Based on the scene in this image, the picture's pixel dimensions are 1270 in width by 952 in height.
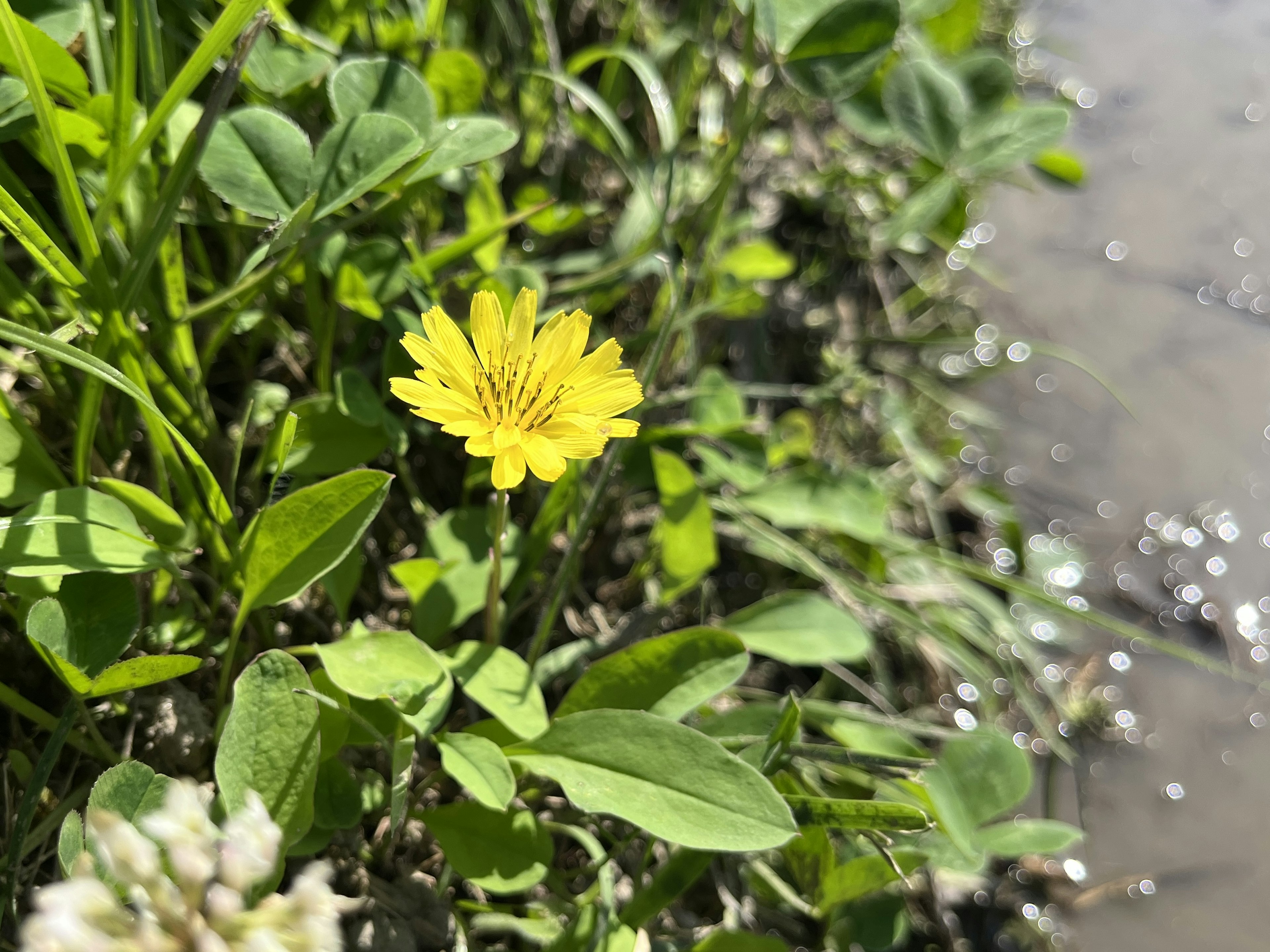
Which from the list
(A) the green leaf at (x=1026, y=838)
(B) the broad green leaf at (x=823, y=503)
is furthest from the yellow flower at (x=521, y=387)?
(A) the green leaf at (x=1026, y=838)

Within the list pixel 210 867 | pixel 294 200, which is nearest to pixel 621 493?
pixel 294 200

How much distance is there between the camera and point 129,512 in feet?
3.50

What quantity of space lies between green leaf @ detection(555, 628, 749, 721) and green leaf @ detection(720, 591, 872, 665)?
0.29 meters

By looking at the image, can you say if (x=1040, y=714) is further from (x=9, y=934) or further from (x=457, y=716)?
(x=9, y=934)

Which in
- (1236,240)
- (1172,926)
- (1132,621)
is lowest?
(1172,926)

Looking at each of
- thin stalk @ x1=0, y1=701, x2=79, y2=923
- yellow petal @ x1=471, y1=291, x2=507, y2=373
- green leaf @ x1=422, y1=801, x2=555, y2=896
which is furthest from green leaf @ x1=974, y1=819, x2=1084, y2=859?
thin stalk @ x1=0, y1=701, x2=79, y2=923

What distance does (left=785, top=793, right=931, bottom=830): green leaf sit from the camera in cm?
107

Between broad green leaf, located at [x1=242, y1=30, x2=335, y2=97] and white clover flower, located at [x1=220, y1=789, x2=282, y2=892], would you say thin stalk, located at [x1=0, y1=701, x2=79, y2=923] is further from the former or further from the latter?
broad green leaf, located at [x1=242, y1=30, x2=335, y2=97]

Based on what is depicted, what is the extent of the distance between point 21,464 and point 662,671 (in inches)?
33.8

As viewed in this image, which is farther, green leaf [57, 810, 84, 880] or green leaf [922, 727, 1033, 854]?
green leaf [922, 727, 1033, 854]

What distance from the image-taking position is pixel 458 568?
1.34 m

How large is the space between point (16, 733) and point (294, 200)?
78 cm

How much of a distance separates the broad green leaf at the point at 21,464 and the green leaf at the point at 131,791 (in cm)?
39

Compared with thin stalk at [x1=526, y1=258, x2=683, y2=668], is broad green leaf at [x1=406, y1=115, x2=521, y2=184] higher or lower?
higher
